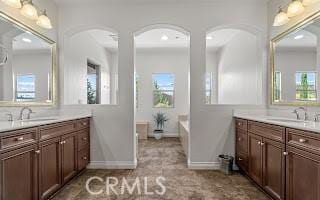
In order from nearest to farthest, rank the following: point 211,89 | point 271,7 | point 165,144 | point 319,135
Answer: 1. point 319,135
2. point 271,7
3. point 165,144
4. point 211,89

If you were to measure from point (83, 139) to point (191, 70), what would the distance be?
2060 mm

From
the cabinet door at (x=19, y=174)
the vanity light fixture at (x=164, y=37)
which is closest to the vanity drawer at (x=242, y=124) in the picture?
the cabinet door at (x=19, y=174)

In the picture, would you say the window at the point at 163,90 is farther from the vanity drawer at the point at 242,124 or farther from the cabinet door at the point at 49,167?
the cabinet door at the point at 49,167

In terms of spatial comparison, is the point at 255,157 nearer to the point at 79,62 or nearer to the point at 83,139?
the point at 83,139

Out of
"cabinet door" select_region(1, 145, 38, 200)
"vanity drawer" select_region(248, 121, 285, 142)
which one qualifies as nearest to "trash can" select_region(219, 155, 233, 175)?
"vanity drawer" select_region(248, 121, 285, 142)

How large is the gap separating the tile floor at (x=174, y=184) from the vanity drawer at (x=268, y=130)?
2.45ft

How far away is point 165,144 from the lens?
5.25m

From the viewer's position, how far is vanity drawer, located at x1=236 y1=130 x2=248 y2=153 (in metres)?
A: 2.82

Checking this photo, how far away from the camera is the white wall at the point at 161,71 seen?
647 cm

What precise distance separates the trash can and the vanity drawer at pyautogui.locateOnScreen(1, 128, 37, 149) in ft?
8.55

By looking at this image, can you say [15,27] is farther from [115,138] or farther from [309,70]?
[309,70]

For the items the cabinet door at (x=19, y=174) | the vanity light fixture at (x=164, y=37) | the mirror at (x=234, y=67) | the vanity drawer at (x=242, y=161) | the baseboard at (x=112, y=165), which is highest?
the vanity light fixture at (x=164, y=37)

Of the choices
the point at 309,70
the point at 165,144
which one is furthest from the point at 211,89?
the point at 309,70

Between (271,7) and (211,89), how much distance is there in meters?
3.77
